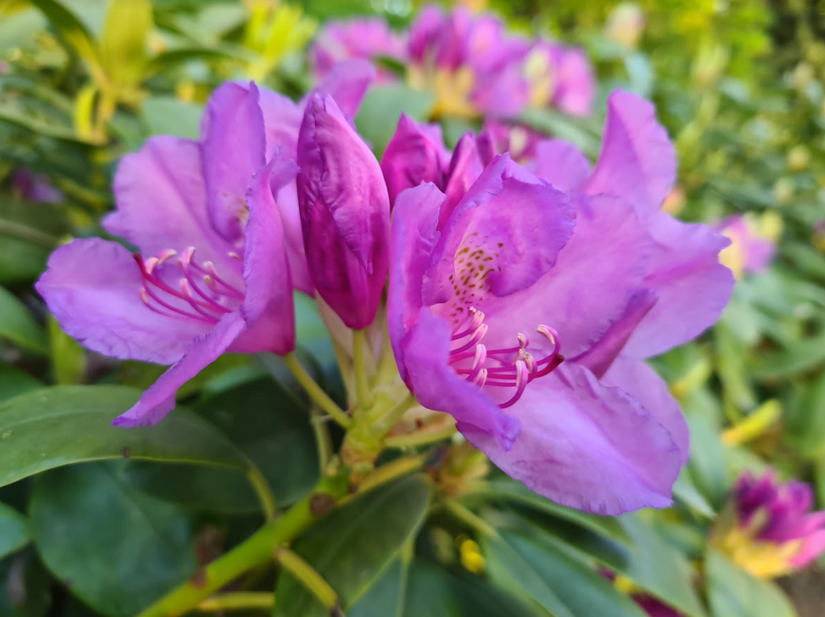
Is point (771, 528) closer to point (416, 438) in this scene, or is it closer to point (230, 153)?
point (416, 438)

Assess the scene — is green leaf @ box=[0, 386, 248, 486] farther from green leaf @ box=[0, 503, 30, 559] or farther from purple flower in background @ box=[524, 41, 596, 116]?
purple flower in background @ box=[524, 41, 596, 116]

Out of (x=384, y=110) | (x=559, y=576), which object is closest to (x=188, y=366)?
(x=559, y=576)

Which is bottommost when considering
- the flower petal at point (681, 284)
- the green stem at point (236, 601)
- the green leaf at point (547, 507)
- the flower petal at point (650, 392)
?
the green stem at point (236, 601)

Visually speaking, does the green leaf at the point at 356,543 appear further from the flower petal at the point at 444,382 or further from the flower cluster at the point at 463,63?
the flower cluster at the point at 463,63

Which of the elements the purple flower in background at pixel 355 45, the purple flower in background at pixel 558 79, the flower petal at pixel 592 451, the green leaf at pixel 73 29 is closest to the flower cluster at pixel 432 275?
the flower petal at pixel 592 451

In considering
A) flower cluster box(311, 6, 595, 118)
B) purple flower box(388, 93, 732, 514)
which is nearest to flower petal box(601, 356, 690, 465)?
purple flower box(388, 93, 732, 514)

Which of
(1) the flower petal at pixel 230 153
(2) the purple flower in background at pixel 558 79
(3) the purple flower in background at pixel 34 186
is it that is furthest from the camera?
(2) the purple flower in background at pixel 558 79
